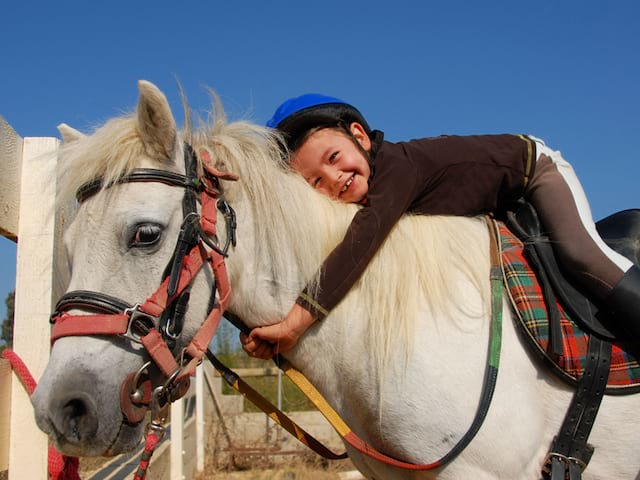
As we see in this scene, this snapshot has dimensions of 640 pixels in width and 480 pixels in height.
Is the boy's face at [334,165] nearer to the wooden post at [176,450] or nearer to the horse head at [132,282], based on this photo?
the horse head at [132,282]

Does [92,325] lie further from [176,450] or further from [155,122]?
[176,450]

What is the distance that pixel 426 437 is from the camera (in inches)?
73.7

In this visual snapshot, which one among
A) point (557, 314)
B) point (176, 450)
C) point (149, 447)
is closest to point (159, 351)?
point (149, 447)

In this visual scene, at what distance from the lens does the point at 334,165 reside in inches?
91.8

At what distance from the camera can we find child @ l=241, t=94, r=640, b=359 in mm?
2041

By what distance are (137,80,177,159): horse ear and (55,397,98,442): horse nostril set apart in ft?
3.03

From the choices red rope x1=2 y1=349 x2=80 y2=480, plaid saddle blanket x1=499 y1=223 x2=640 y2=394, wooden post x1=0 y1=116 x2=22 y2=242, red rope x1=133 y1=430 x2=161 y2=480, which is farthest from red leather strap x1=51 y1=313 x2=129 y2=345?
plaid saddle blanket x1=499 y1=223 x2=640 y2=394

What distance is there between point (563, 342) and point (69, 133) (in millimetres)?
2238

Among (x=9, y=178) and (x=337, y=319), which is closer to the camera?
(x=337, y=319)

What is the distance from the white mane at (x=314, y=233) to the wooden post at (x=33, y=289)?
0.78ft

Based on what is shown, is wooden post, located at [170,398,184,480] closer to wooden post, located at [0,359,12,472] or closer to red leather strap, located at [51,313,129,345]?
wooden post, located at [0,359,12,472]

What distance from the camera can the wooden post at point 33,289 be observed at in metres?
2.27

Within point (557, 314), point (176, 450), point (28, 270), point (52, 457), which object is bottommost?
point (176, 450)

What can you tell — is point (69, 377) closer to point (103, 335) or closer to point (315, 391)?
point (103, 335)
